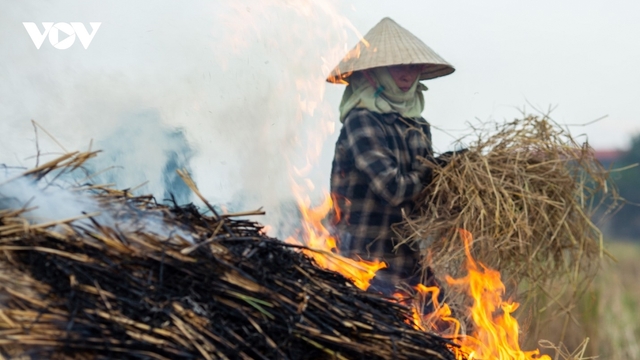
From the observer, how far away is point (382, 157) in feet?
11.6

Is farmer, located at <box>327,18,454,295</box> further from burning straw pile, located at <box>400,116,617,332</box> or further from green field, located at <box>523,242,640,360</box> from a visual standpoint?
green field, located at <box>523,242,640,360</box>

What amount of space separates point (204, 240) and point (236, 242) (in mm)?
126

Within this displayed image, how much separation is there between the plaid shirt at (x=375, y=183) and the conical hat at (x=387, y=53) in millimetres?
343

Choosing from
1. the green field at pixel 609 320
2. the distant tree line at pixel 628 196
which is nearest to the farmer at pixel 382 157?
the distant tree line at pixel 628 196

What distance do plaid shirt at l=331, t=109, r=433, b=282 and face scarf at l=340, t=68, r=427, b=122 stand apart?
0.20ft

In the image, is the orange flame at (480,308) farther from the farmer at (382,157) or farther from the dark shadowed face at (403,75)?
the dark shadowed face at (403,75)

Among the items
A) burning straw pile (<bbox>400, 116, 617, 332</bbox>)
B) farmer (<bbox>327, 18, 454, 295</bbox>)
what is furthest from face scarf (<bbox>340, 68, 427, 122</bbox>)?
burning straw pile (<bbox>400, 116, 617, 332</bbox>)

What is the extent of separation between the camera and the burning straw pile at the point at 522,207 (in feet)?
11.4

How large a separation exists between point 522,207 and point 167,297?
2.45m

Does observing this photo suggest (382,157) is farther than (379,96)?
No

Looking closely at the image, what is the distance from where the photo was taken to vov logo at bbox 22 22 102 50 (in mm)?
5078

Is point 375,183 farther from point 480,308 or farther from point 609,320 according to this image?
point 609,320

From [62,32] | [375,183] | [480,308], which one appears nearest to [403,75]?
[375,183]

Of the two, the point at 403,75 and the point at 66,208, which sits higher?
the point at 403,75
